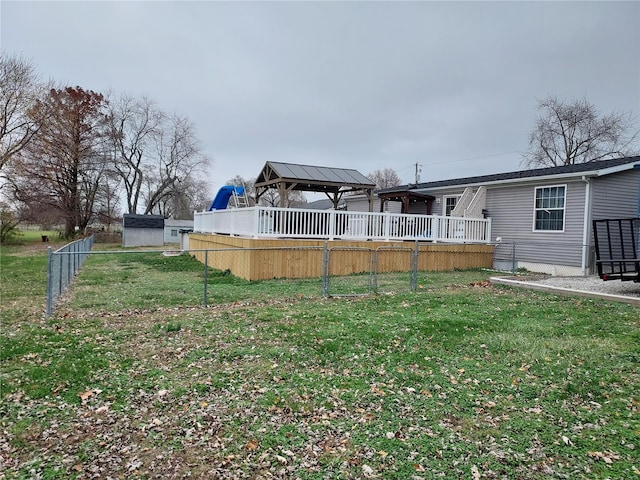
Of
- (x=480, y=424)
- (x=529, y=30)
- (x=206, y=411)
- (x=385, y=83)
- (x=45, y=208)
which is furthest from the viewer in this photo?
(x=45, y=208)

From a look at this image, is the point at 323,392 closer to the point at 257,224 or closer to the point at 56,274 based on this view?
the point at 56,274

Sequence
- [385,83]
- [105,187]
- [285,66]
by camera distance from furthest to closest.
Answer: [105,187] < [385,83] < [285,66]

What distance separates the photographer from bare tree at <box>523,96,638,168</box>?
31.6 meters

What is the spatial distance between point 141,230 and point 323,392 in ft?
106

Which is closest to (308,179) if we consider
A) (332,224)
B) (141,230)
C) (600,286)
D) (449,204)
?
(332,224)

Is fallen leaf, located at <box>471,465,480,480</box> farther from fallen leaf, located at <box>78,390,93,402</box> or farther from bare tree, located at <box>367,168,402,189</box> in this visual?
bare tree, located at <box>367,168,402,189</box>

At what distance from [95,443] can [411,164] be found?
4870cm

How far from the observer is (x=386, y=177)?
58.1 metres

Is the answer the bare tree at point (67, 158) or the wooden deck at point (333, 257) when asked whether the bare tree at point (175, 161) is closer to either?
the bare tree at point (67, 158)

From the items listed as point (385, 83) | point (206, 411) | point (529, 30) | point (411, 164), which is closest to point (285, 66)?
point (385, 83)

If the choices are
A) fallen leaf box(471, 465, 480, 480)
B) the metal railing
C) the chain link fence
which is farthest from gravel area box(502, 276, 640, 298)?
the metal railing

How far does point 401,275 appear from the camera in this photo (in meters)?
11.7

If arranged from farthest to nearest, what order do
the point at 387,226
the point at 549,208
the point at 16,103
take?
1. the point at 16,103
2. the point at 549,208
3. the point at 387,226

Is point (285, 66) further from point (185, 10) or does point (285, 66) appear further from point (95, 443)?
point (95, 443)
